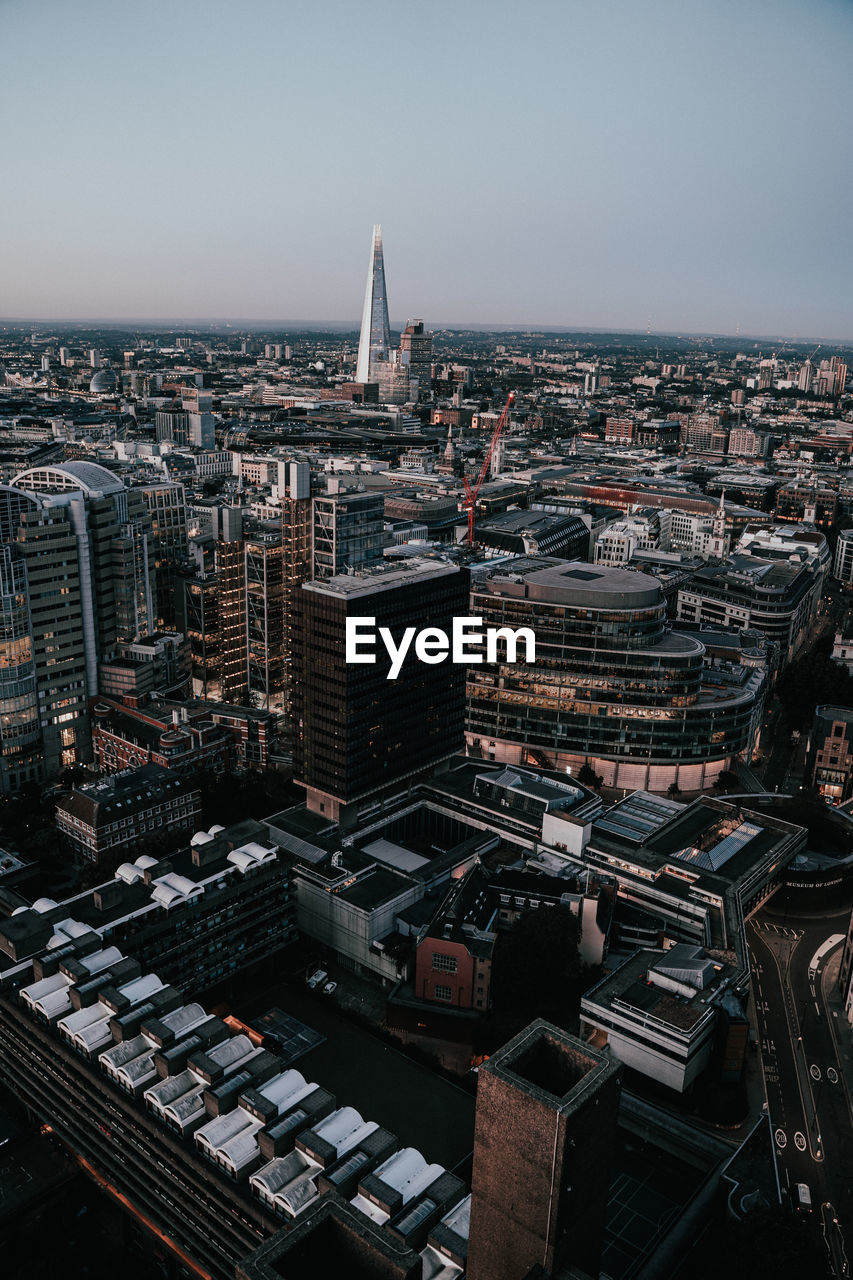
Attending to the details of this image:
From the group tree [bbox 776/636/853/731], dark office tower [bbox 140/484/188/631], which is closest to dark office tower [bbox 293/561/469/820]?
dark office tower [bbox 140/484/188/631]

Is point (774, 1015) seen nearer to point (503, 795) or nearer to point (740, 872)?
point (740, 872)

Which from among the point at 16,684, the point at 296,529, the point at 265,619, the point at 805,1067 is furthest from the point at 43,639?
the point at 805,1067

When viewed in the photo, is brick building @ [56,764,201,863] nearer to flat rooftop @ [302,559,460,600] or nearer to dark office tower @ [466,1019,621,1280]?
flat rooftop @ [302,559,460,600]

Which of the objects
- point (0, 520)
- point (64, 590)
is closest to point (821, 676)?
point (64, 590)

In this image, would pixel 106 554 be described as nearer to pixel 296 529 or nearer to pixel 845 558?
pixel 296 529

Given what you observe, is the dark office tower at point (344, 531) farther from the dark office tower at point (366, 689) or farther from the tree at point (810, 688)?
the tree at point (810, 688)

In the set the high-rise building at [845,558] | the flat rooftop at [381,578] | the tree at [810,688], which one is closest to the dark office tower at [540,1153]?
the flat rooftop at [381,578]
